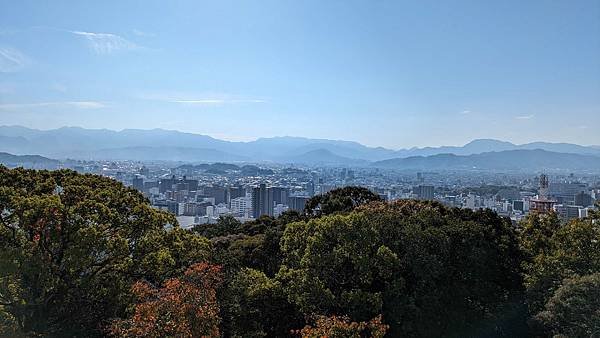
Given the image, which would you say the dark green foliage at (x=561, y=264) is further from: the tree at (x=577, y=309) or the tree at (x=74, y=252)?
the tree at (x=74, y=252)

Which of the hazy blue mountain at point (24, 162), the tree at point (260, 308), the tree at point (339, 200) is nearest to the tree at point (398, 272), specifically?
the tree at point (260, 308)

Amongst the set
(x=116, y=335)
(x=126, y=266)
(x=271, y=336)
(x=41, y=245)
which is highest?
(x=41, y=245)

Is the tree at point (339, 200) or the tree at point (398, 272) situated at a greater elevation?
the tree at point (339, 200)

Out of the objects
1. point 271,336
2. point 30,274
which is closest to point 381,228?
point 271,336

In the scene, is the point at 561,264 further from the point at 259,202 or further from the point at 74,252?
the point at 259,202

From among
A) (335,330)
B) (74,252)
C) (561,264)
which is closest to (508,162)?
(561,264)

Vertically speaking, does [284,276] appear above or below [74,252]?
A: below

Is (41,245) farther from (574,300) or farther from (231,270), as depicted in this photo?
(574,300)
